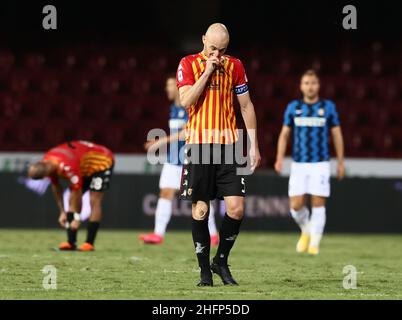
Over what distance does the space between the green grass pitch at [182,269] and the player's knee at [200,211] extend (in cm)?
49

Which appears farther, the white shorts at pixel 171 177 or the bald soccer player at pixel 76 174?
the white shorts at pixel 171 177

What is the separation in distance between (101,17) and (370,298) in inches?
496

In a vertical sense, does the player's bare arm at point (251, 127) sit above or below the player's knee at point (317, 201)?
above

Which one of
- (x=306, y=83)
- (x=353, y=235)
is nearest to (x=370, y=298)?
(x=306, y=83)

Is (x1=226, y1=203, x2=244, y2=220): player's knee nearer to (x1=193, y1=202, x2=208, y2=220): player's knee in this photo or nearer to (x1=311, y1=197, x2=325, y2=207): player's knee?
(x1=193, y1=202, x2=208, y2=220): player's knee

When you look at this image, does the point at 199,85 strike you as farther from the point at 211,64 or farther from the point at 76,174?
the point at 76,174

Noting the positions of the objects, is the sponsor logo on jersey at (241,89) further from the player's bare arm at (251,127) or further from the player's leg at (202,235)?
the player's leg at (202,235)

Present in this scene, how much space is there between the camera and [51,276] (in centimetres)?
756

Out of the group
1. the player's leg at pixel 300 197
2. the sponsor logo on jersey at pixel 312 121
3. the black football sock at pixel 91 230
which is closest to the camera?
the black football sock at pixel 91 230

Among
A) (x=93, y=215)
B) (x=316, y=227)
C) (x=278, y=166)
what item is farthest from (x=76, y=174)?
(x=316, y=227)

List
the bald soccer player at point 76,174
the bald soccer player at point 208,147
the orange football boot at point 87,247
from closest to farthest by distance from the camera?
the bald soccer player at point 208,147, the bald soccer player at point 76,174, the orange football boot at point 87,247

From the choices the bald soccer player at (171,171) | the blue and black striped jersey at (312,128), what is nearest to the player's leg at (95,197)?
the bald soccer player at (171,171)

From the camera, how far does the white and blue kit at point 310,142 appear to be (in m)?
11.1

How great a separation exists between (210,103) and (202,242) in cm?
99
